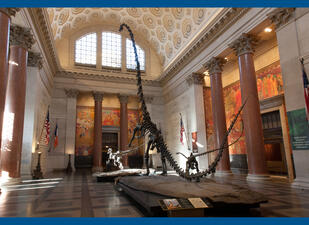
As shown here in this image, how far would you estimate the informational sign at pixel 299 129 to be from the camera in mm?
6566

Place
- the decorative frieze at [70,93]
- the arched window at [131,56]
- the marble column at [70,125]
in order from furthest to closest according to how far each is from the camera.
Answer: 1. the arched window at [131,56]
2. the decorative frieze at [70,93]
3. the marble column at [70,125]

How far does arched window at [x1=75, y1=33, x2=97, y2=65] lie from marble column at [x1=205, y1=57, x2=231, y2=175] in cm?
1045

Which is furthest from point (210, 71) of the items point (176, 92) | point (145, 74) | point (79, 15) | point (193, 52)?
point (79, 15)

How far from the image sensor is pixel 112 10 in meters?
18.4

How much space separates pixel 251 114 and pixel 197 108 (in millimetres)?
5193

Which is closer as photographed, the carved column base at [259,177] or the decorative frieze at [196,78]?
the carved column base at [259,177]

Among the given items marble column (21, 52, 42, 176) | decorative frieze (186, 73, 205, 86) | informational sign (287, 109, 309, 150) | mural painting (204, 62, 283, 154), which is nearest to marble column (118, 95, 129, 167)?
decorative frieze (186, 73, 205, 86)

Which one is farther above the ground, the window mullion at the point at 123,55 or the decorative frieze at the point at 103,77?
the window mullion at the point at 123,55

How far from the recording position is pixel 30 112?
10891 millimetres

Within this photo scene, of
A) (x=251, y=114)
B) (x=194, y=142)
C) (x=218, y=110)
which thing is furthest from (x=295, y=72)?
(x=194, y=142)

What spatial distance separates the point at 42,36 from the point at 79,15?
684cm

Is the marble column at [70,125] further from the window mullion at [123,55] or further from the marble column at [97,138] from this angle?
A: the window mullion at [123,55]

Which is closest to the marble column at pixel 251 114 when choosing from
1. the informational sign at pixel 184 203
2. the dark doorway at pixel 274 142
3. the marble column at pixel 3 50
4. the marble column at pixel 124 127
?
the dark doorway at pixel 274 142

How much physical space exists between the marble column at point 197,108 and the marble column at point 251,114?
→ 445 cm
